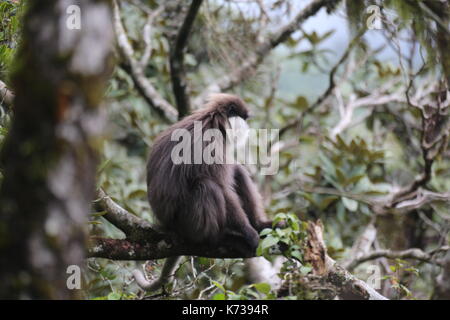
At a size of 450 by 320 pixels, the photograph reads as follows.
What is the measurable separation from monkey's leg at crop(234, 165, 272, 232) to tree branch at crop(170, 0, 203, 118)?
2.22 m

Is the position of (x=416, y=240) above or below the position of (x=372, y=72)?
below

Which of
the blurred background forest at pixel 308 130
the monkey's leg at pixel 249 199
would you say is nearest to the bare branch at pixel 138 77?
the blurred background forest at pixel 308 130

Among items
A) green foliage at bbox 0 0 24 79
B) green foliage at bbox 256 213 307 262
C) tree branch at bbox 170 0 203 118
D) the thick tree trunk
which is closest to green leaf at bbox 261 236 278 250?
green foliage at bbox 256 213 307 262

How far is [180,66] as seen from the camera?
6.21 m

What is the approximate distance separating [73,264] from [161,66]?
686 centimetres

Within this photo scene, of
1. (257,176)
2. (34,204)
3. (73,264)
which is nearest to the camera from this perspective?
(34,204)

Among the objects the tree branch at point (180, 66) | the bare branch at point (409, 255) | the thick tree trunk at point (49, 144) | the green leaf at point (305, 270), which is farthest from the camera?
the tree branch at point (180, 66)

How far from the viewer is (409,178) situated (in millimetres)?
8617

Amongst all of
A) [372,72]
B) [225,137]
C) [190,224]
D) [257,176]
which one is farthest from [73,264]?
[372,72]

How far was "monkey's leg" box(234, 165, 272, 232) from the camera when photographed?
4410 millimetres

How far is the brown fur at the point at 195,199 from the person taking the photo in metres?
3.83

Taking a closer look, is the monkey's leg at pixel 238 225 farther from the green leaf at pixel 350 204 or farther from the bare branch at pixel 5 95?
the green leaf at pixel 350 204

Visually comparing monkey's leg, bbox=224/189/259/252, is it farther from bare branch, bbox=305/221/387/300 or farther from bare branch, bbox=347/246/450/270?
bare branch, bbox=347/246/450/270

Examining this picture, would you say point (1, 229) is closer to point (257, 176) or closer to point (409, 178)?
point (257, 176)
